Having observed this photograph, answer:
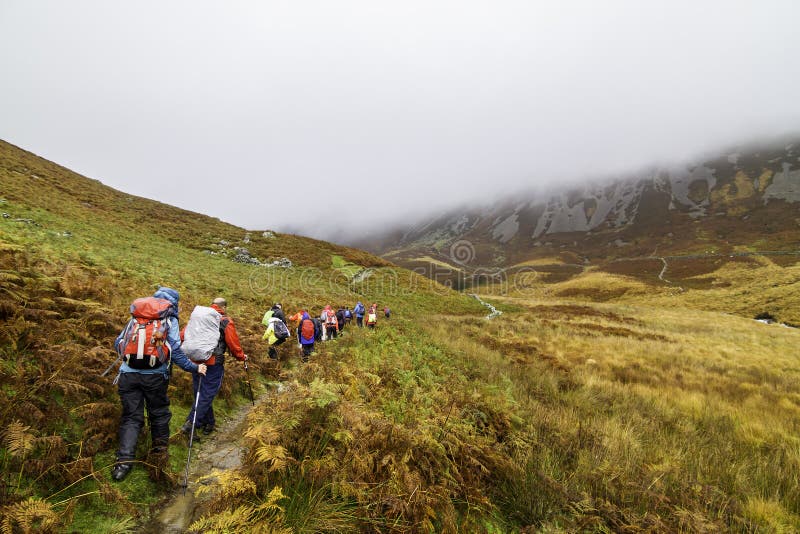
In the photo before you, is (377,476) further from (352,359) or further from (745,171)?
(745,171)

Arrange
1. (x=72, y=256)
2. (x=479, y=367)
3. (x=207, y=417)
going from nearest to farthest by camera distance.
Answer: (x=207, y=417)
(x=479, y=367)
(x=72, y=256)

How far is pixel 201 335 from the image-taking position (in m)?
5.08

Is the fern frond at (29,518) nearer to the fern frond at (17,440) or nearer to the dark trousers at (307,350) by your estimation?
the fern frond at (17,440)

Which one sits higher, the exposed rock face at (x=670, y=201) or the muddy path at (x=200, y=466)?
the exposed rock face at (x=670, y=201)

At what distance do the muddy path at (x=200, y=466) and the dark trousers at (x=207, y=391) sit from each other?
0.29 metres

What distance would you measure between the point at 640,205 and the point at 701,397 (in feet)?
576

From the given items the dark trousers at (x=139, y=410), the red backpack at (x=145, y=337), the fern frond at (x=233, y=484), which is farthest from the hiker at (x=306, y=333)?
the fern frond at (x=233, y=484)

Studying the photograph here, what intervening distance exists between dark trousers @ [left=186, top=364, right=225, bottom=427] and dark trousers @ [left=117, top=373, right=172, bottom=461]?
3.19ft

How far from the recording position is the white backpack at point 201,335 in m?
5.02

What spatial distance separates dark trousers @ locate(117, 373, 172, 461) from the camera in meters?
3.89

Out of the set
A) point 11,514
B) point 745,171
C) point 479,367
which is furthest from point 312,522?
point 745,171

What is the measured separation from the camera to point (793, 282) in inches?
1666

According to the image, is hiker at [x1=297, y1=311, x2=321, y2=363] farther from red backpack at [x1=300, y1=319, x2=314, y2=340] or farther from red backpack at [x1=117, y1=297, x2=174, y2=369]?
red backpack at [x1=117, y1=297, x2=174, y2=369]

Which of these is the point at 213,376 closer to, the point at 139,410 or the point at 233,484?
the point at 139,410
